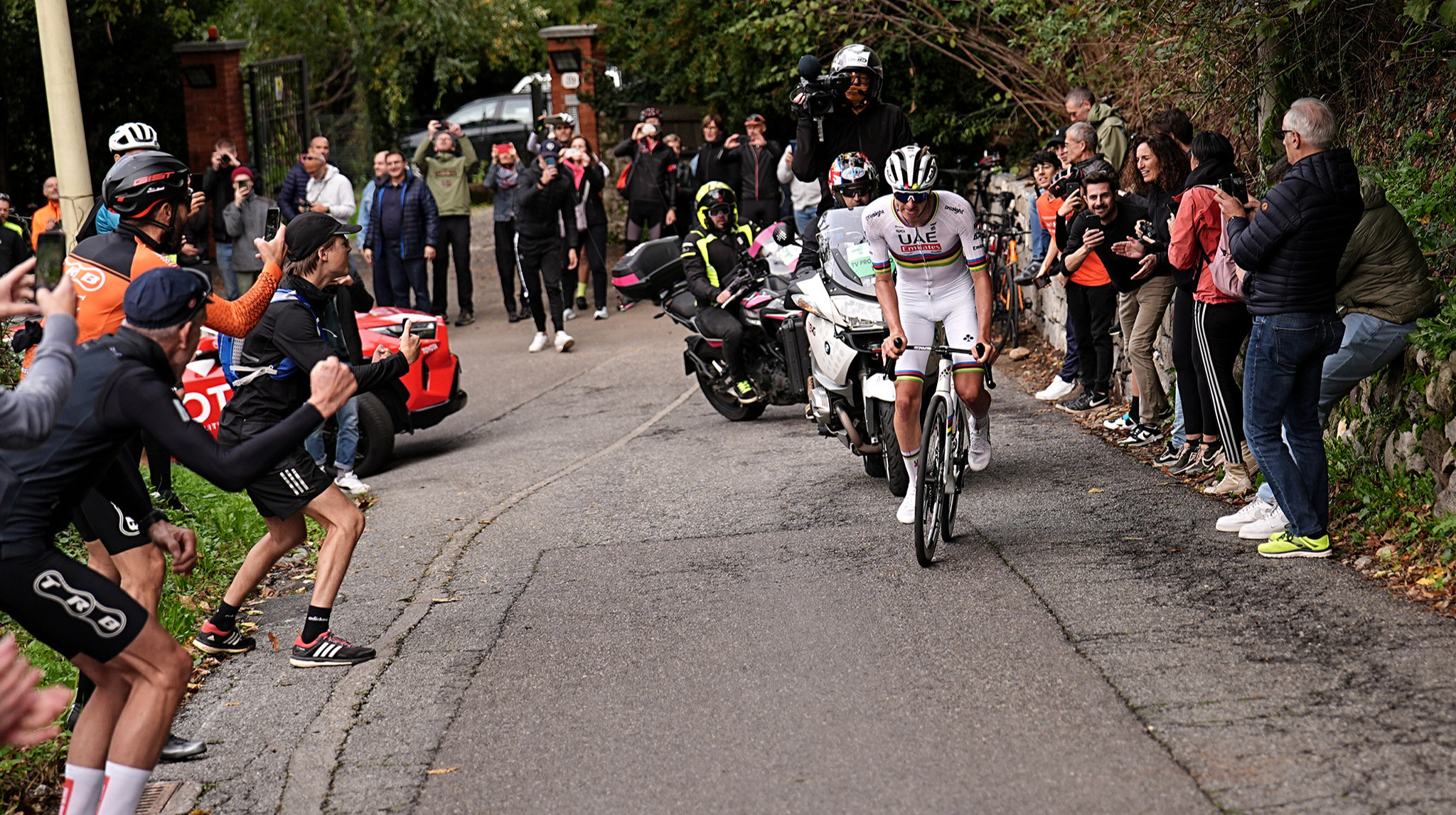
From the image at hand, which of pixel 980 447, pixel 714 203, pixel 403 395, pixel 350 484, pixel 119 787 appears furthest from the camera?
pixel 714 203

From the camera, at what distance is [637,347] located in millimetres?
15531

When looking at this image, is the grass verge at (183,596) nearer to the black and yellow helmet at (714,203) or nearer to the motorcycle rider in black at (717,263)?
the motorcycle rider in black at (717,263)

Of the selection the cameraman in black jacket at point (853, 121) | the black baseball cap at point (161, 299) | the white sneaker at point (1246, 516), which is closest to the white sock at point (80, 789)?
the black baseball cap at point (161, 299)

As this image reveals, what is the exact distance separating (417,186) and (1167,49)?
9056mm

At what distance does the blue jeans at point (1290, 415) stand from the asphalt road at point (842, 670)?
0.30 metres

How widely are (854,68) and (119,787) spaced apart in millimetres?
6793

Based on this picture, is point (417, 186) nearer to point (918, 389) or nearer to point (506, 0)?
point (918, 389)

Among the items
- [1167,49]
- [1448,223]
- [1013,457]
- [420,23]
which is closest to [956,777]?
[1448,223]

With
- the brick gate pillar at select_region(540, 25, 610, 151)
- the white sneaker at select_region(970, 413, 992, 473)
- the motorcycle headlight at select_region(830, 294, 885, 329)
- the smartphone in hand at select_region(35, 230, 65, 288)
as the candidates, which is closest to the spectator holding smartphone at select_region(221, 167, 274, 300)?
the smartphone in hand at select_region(35, 230, 65, 288)

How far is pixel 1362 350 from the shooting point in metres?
6.54

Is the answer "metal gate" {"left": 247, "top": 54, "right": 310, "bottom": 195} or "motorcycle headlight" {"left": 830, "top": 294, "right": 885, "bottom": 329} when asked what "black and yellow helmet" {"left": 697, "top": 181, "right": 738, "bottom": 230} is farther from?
"metal gate" {"left": 247, "top": 54, "right": 310, "bottom": 195}

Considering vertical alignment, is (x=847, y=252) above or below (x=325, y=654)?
above

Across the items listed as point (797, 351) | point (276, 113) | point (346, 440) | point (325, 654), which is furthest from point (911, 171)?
point (276, 113)

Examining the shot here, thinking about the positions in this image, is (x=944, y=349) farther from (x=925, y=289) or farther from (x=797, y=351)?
(x=797, y=351)
